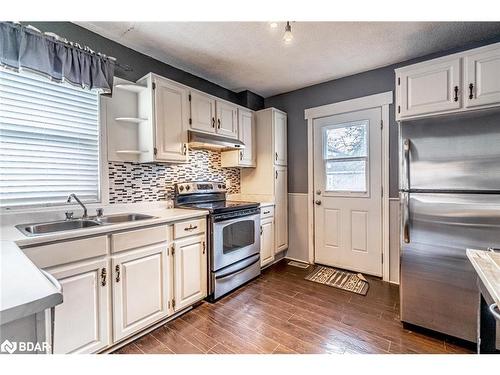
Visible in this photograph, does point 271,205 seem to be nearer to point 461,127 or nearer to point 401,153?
point 401,153

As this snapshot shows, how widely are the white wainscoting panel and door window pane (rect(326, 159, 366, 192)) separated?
0.43m

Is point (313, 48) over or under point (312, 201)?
over

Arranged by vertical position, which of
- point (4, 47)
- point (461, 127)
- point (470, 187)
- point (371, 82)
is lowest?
point (470, 187)

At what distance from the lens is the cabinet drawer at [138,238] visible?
157 cm

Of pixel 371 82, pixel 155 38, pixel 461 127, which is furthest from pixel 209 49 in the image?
Answer: pixel 461 127

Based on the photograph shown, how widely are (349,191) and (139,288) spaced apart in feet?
8.17

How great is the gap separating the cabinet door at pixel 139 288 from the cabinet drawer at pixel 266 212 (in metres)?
1.35

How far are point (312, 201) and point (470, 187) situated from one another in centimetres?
176

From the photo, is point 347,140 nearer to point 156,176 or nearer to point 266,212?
point 266,212

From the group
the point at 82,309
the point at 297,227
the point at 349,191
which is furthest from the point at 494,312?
the point at 297,227

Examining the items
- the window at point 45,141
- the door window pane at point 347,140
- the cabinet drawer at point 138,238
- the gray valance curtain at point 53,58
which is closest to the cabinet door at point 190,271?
the cabinet drawer at point 138,238

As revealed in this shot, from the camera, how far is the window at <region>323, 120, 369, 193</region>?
2.85 m

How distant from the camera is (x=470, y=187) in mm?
1577

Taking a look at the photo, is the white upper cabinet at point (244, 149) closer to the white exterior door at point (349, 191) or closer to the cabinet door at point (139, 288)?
the white exterior door at point (349, 191)
